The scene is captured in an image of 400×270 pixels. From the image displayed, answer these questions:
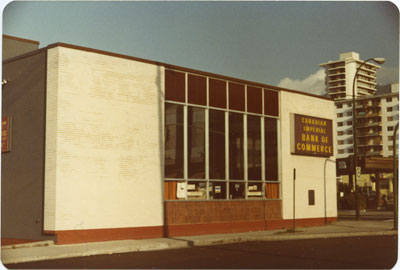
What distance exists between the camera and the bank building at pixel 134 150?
768 inches

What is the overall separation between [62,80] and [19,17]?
3278 mm

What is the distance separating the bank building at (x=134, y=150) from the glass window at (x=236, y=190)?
0.04 meters

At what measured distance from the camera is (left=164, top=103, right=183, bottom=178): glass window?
886 inches

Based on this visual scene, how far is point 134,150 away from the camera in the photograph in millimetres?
21344

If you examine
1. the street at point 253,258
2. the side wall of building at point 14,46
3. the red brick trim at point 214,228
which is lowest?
the street at point 253,258

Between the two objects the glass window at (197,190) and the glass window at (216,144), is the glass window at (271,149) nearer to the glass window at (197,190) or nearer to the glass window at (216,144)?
the glass window at (216,144)

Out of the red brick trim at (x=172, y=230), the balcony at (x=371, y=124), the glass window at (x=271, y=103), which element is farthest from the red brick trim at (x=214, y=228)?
the balcony at (x=371, y=124)

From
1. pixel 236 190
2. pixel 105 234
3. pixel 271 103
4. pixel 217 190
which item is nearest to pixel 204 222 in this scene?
pixel 217 190

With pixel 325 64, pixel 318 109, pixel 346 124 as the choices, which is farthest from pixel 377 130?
pixel 318 109

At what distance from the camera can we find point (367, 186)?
78.4 metres

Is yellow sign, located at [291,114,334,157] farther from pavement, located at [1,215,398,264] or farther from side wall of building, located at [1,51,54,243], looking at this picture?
side wall of building, located at [1,51,54,243]

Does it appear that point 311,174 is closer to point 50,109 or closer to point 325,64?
point 50,109

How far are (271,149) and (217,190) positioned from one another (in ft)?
13.3

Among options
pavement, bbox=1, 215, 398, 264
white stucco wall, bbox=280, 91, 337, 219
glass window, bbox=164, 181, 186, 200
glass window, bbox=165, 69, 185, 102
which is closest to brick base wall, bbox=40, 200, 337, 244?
glass window, bbox=164, 181, 186, 200
